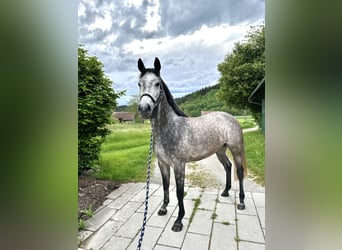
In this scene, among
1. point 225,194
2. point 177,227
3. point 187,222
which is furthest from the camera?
point 225,194

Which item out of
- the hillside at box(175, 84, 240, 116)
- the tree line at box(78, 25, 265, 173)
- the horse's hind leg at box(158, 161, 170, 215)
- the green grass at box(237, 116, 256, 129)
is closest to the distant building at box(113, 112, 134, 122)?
the tree line at box(78, 25, 265, 173)

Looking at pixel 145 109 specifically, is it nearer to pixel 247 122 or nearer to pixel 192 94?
pixel 192 94

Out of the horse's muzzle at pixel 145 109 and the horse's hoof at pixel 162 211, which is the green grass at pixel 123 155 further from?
the horse's muzzle at pixel 145 109

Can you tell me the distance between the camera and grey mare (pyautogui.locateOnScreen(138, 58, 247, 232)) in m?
1.38

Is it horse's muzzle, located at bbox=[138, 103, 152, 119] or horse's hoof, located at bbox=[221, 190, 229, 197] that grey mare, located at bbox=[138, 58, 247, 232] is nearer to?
horse's muzzle, located at bbox=[138, 103, 152, 119]

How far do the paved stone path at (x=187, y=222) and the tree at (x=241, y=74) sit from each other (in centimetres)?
91

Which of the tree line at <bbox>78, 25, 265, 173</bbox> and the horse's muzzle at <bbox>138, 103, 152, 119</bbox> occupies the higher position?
the tree line at <bbox>78, 25, 265, 173</bbox>

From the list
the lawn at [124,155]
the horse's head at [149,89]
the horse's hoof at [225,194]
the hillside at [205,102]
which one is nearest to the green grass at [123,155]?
the lawn at [124,155]

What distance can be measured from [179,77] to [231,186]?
1.35m

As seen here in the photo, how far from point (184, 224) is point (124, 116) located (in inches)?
59.4

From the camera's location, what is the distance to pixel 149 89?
1.35 meters

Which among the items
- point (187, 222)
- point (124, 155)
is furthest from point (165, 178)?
point (124, 155)

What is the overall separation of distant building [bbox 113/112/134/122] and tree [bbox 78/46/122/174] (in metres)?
0.08
